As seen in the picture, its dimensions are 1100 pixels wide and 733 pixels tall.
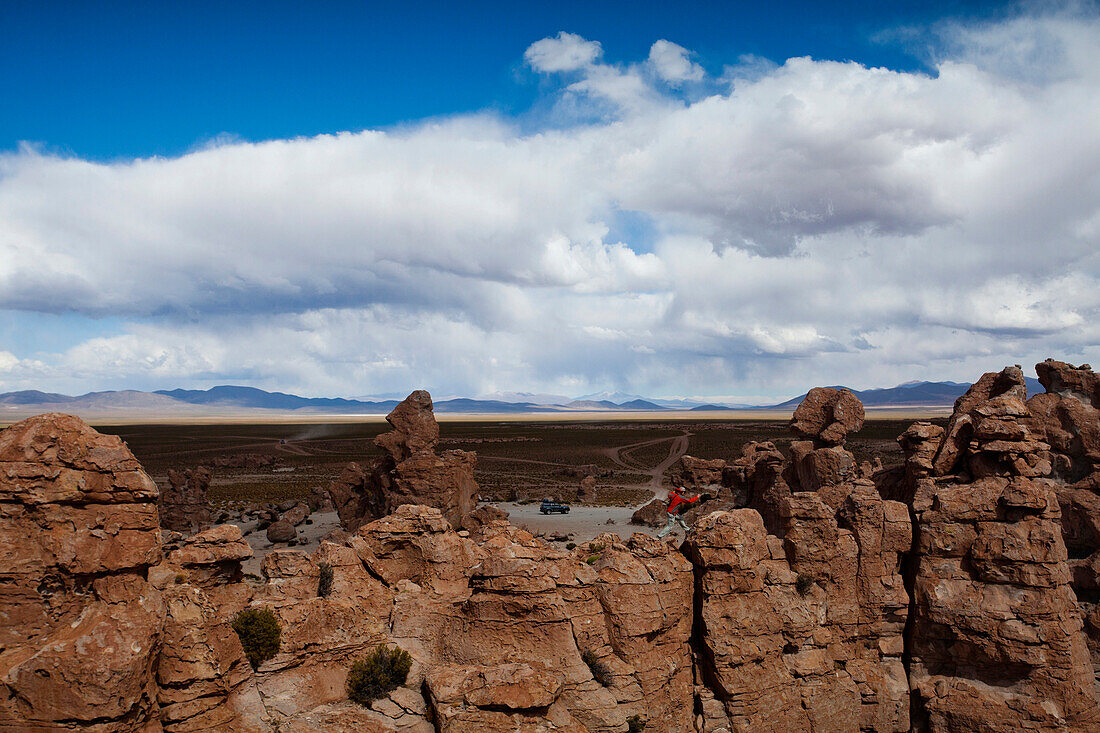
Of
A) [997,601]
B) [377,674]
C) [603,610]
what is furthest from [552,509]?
[377,674]

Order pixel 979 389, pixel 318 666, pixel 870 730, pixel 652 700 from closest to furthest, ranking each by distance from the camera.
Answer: pixel 318 666 → pixel 652 700 → pixel 870 730 → pixel 979 389

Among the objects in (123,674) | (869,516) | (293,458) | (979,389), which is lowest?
(293,458)

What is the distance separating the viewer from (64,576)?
481 inches

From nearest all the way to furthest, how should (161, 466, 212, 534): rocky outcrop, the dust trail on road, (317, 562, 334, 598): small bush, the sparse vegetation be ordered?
(317, 562, 334, 598): small bush → (161, 466, 212, 534): rocky outcrop → the sparse vegetation → the dust trail on road

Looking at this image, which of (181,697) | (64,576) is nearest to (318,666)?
(181,697)

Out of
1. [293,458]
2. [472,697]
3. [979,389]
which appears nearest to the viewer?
[472,697]

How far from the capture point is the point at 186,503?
172ft

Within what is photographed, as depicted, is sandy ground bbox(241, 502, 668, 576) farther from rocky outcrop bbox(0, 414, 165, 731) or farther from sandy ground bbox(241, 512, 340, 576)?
rocky outcrop bbox(0, 414, 165, 731)

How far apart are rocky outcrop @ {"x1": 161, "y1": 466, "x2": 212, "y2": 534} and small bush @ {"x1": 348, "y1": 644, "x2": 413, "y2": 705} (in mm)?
41827

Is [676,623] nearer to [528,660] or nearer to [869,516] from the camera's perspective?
[528,660]

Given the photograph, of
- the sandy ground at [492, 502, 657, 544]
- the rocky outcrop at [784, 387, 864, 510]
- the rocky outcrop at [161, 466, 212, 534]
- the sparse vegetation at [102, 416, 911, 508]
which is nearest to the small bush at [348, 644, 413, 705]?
the rocky outcrop at [784, 387, 864, 510]

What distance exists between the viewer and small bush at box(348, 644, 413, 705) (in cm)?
1491

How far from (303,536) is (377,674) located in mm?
39692

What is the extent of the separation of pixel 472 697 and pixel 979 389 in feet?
75.0
